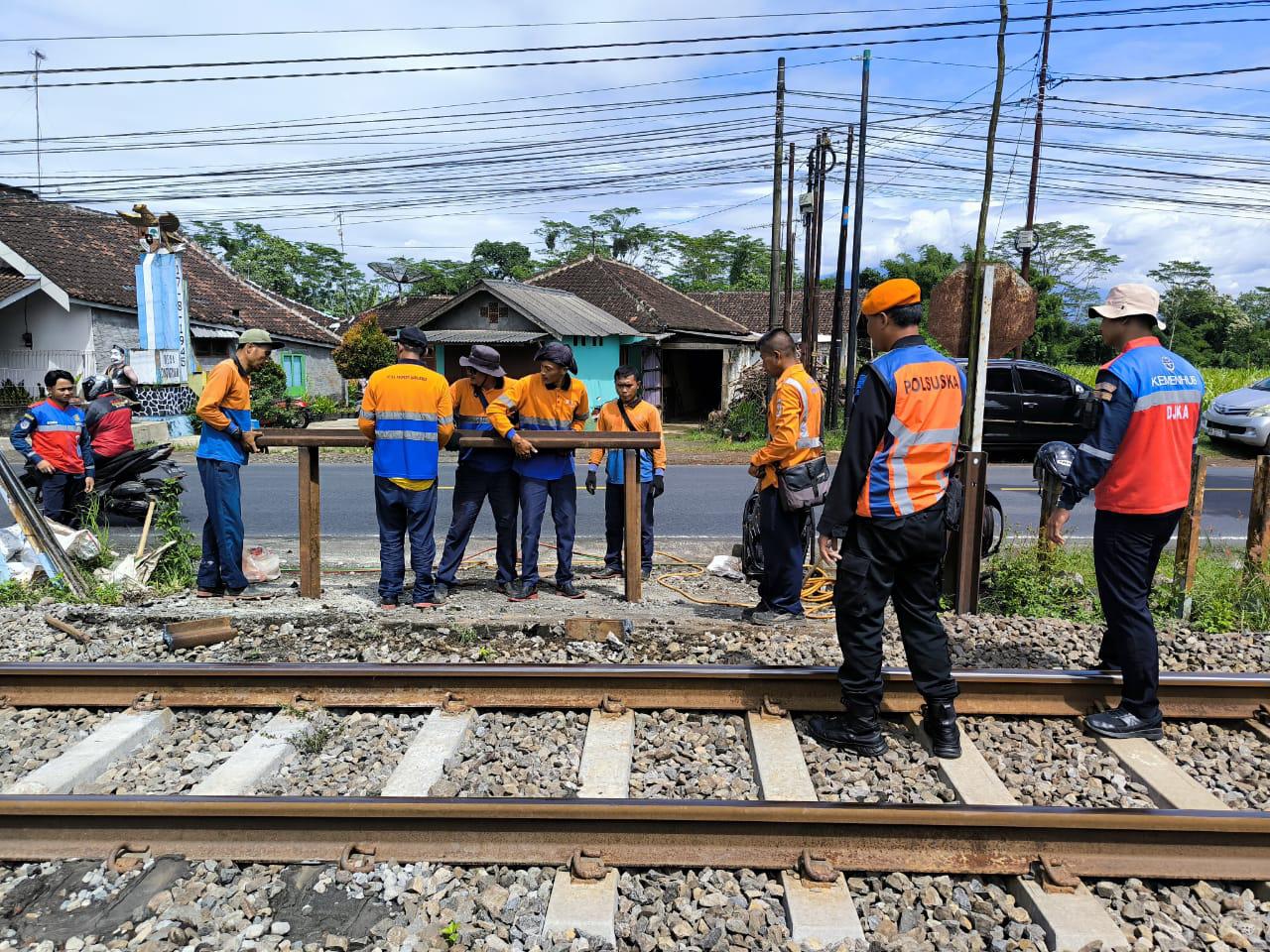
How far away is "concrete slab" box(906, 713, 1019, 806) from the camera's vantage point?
374 centimetres

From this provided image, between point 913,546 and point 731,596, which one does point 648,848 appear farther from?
point 731,596

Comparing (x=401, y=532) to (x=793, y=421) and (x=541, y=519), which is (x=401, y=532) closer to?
(x=541, y=519)

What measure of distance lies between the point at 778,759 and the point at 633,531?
2.87 m

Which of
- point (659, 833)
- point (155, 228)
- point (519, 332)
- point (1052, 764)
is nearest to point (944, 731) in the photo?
point (1052, 764)

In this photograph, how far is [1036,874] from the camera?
3.23 m

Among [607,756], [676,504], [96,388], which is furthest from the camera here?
[676,504]

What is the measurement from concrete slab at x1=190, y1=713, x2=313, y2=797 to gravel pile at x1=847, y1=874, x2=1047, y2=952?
2.42m

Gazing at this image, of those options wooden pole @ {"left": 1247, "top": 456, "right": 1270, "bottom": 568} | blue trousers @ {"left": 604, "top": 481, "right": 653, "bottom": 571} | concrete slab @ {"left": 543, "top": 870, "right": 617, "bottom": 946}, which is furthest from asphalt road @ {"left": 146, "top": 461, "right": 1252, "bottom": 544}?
concrete slab @ {"left": 543, "top": 870, "right": 617, "bottom": 946}

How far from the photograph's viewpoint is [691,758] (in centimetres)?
412

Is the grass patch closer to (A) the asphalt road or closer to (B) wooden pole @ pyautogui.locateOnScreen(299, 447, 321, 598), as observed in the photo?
(A) the asphalt road

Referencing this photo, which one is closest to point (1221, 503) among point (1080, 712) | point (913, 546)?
point (1080, 712)

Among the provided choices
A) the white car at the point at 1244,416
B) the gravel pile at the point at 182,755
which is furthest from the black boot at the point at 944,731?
the white car at the point at 1244,416

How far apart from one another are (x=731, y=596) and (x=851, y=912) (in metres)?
4.12

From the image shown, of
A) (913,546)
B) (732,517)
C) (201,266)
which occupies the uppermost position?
(201,266)
